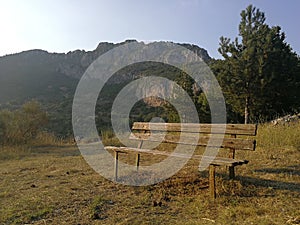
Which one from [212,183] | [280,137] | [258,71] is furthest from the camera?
[258,71]

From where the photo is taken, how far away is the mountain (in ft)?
126

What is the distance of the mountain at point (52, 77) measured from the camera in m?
38.4

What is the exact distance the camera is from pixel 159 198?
3.56 meters

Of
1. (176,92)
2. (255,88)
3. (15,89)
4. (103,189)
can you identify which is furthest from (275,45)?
(15,89)

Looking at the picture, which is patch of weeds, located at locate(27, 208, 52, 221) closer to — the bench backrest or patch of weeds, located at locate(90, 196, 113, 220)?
patch of weeds, located at locate(90, 196, 113, 220)

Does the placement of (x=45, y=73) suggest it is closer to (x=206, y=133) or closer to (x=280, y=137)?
Result: (x=280, y=137)

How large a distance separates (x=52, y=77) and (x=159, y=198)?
61.6 meters

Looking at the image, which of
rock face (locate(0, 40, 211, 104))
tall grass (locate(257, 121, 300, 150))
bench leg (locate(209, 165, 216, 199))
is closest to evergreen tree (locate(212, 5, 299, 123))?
tall grass (locate(257, 121, 300, 150))

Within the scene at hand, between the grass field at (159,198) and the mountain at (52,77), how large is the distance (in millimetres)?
19959

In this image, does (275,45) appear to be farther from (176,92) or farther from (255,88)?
(176,92)

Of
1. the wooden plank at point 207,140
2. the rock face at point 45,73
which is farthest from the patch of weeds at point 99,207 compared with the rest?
the rock face at point 45,73

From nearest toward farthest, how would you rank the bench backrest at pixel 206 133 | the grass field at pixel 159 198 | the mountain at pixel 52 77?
the grass field at pixel 159 198
the bench backrest at pixel 206 133
the mountain at pixel 52 77

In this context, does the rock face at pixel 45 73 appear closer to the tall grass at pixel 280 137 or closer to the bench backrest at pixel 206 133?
the tall grass at pixel 280 137

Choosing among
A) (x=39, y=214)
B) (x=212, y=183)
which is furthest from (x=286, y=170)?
(x=39, y=214)
